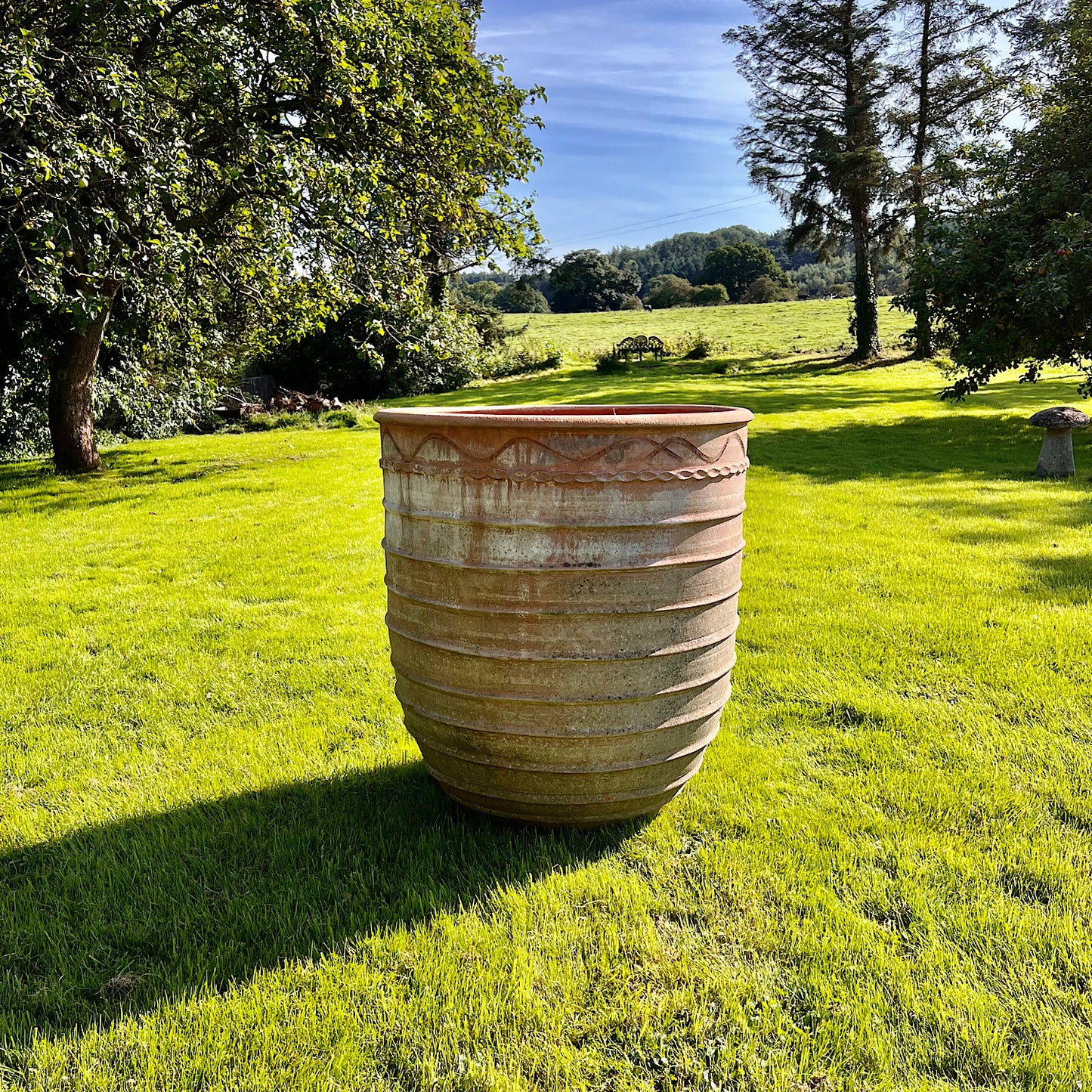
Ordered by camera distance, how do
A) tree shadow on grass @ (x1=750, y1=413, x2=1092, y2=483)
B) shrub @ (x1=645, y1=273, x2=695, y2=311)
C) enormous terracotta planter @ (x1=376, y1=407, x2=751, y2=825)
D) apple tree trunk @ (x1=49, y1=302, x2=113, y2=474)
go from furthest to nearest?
shrub @ (x1=645, y1=273, x2=695, y2=311)
apple tree trunk @ (x1=49, y1=302, x2=113, y2=474)
tree shadow on grass @ (x1=750, y1=413, x2=1092, y2=483)
enormous terracotta planter @ (x1=376, y1=407, x2=751, y2=825)

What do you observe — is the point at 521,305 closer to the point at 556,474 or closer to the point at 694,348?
the point at 694,348

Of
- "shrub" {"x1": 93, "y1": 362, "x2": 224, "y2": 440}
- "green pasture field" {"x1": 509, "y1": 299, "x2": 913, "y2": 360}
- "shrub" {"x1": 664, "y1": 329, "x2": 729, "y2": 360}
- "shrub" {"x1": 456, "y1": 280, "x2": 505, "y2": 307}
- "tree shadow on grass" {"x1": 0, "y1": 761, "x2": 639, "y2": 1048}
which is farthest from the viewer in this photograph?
A: "shrub" {"x1": 456, "y1": 280, "x2": 505, "y2": 307}

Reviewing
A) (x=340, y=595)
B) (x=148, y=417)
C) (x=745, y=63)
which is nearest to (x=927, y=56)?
(x=745, y=63)

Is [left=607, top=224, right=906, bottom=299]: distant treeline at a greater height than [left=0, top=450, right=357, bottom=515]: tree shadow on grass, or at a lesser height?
greater

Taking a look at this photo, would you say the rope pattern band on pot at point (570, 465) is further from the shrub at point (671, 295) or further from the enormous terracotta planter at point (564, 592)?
the shrub at point (671, 295)

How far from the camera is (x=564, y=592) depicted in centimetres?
226

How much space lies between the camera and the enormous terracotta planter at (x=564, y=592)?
223 centimetres

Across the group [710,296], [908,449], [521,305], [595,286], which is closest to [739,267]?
[710,296]

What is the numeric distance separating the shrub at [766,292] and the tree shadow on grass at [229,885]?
62299 mm

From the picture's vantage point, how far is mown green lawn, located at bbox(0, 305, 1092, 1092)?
1890 mm

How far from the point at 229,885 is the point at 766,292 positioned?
214 feet

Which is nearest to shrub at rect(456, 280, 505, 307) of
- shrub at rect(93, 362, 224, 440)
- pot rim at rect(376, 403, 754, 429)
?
shrub at rect(93, 362, 224, 440)

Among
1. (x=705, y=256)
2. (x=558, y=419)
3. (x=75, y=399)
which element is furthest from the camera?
(x=705, y=256)

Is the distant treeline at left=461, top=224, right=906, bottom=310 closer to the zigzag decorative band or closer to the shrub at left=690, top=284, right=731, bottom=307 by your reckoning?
the shrub at left=690, top=284, right=731, bottom=307
